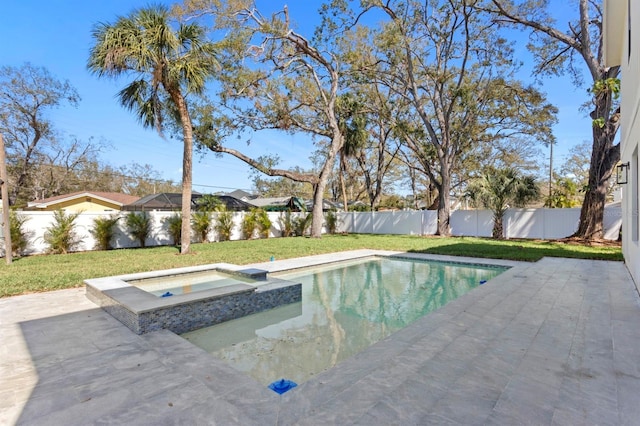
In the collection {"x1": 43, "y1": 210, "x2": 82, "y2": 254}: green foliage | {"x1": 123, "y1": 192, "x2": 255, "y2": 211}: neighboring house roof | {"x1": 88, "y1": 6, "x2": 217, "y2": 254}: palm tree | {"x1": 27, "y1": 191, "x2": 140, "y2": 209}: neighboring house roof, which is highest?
{"x1": 88, "y1": 6, "x2": 217, "y2": 254}: palm tree

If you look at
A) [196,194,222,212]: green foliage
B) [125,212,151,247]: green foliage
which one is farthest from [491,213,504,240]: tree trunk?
[125,212,151,247]: green foliage

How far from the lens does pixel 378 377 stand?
8.08 ft

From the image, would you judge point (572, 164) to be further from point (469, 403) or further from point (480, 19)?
point (469, 403)

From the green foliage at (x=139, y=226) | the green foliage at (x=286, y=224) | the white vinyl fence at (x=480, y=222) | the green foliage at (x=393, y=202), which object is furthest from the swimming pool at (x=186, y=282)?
the green foliage at (x=393, y=202)

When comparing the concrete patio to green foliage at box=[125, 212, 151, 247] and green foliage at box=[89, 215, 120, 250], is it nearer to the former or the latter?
green foliage at box=[89, 215, 120, 250]

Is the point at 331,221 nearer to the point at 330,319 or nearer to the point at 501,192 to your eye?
the point at 501,192

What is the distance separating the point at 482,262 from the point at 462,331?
221 inches

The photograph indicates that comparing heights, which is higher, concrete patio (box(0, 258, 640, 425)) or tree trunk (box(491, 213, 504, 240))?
tree trunk (box(491, 213, 504, 240))

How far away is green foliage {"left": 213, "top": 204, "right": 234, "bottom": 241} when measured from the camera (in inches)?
590

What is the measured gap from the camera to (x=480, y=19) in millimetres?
14016

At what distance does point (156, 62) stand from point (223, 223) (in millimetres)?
7993

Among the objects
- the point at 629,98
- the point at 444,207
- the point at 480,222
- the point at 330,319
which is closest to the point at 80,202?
the point at 444,207

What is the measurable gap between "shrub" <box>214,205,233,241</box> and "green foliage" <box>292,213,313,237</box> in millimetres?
3744

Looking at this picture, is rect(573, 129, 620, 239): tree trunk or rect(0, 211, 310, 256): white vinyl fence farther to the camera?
rect(573, 129, 620, 239): tree trunk
